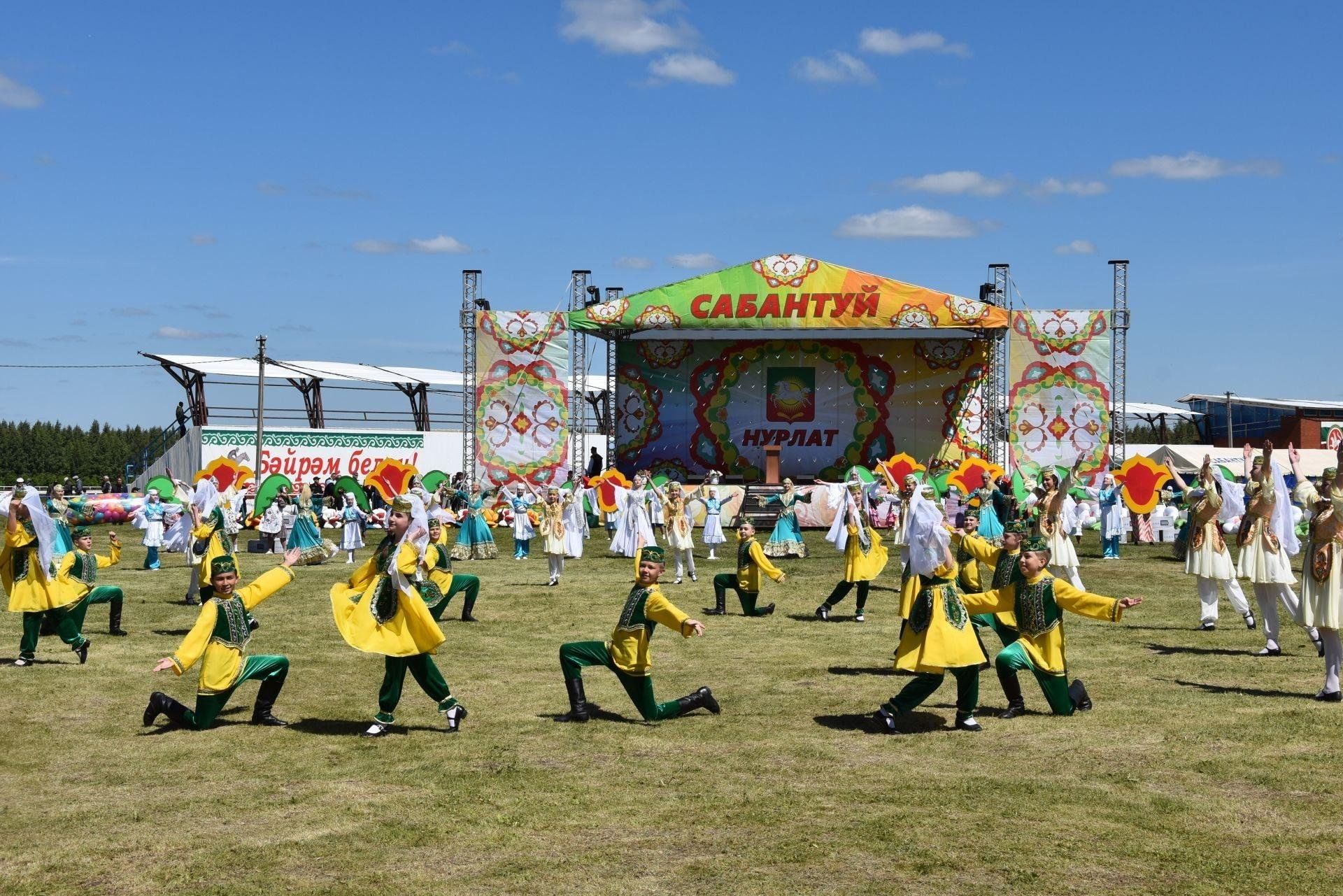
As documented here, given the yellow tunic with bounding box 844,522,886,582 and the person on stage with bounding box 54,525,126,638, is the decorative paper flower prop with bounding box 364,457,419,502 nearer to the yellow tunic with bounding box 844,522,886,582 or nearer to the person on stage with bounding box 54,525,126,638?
the person on stage with bounding box 54,525,126,638

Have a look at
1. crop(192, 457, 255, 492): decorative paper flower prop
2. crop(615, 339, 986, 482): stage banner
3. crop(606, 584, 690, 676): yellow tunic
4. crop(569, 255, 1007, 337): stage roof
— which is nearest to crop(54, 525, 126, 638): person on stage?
crop(606, 584, 690, 676): yellow tunic

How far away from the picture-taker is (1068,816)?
24.4ft

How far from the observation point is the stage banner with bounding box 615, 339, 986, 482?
37.8 meters

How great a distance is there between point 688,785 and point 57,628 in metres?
7.71

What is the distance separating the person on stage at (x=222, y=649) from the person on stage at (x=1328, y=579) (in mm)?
7963

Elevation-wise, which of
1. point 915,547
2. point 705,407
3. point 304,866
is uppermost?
point 705,407

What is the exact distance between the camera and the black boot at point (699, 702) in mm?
10266

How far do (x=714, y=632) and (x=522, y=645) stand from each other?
7.49 ft

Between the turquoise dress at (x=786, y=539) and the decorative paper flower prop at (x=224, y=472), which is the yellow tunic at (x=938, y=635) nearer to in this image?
the turquoise dress at (x=786, y=539)

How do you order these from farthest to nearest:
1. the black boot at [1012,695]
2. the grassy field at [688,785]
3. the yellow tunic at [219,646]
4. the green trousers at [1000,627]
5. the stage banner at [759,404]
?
the stage banner at [759,404]
the green trousers at [1000,627]
the black boot at [1012,695]
the yellow tunic at [219,646]
the grassy field at [688,785]

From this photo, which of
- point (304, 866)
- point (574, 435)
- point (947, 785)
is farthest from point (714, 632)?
point (574, 435)

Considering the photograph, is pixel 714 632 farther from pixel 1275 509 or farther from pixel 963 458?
pixel 963 458

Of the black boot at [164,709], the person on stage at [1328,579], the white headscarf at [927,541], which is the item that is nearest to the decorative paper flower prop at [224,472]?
the black boot at [164,709]

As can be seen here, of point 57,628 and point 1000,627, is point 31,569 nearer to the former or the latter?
point 57,628
